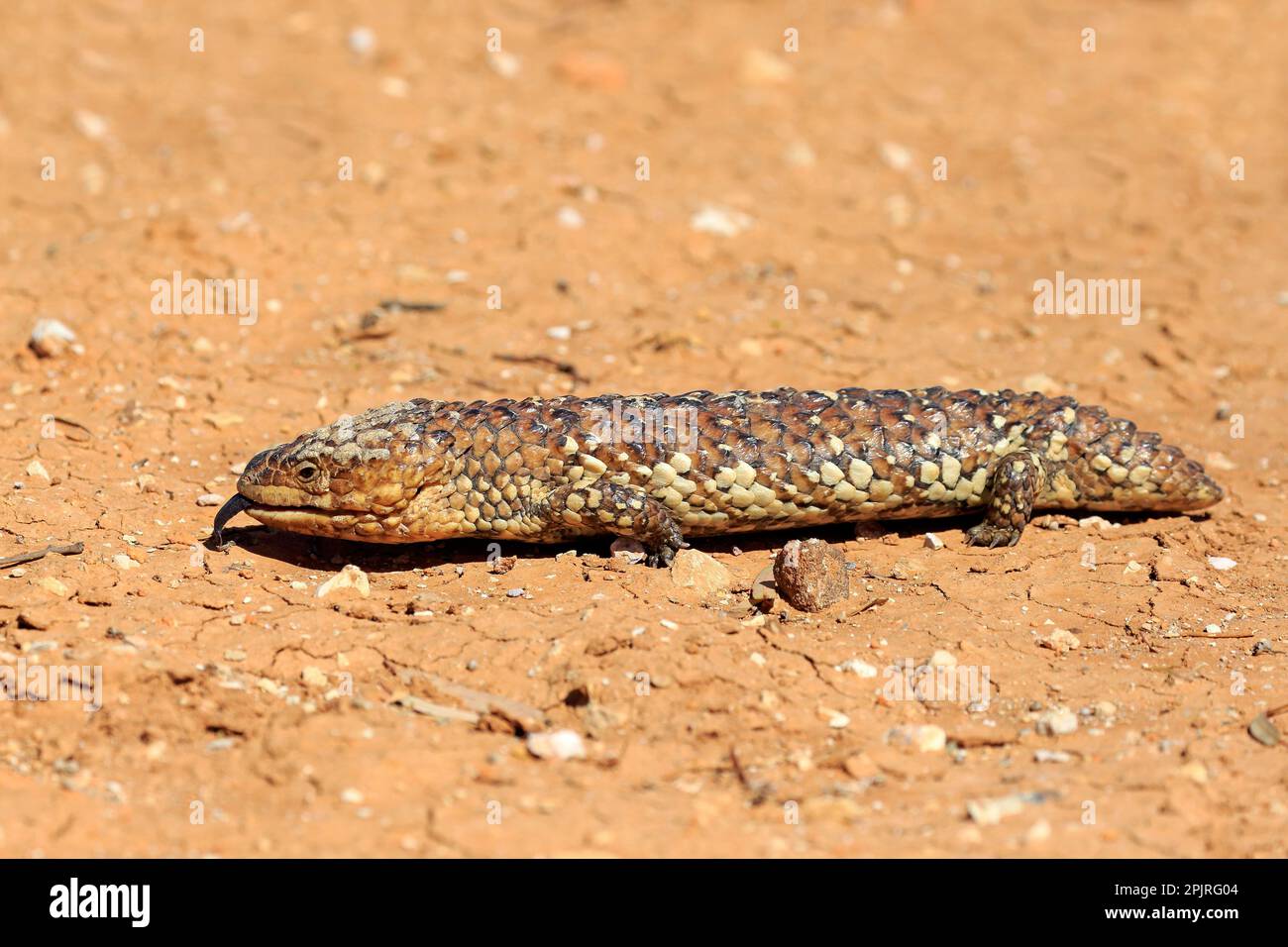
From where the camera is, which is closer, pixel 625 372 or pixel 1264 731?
pixel 1264 731

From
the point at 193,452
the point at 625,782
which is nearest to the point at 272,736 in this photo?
the point at 625,782

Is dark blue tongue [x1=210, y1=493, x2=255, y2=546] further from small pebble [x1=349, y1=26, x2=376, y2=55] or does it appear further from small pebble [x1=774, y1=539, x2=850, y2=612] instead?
small pebble [x1=349, y1=26, x2=376, y2=55]

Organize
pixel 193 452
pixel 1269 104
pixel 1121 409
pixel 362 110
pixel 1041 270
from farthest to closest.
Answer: pixel 1269 104, pixel 362 110, pixel 1041 270, pixel 1121 409, pixel 193 452

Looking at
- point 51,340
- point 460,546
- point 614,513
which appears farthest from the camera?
point 51,340

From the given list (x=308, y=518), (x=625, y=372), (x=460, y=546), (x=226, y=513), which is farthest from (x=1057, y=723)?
(x=226, y=513)

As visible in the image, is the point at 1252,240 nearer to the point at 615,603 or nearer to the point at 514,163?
the point at 514,163

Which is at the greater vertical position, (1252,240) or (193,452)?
(1252,240)

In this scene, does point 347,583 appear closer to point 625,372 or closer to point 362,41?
point 625,372

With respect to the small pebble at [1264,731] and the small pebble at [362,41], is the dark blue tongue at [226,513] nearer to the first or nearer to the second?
the small pebble at [1264,731]
